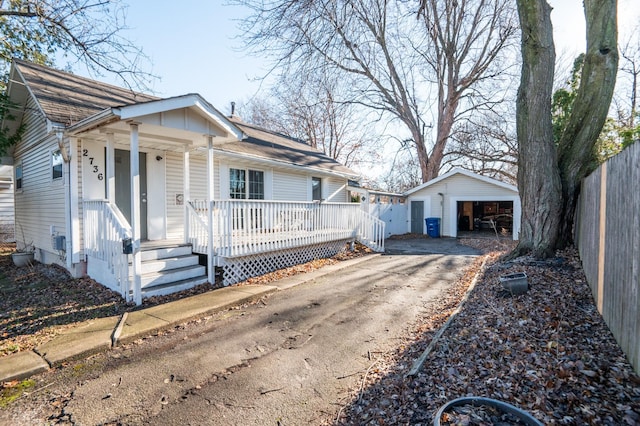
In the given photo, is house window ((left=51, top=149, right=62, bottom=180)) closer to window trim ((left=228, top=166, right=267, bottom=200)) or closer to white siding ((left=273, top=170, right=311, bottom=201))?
window trim ((left=228, top=166, right=267, bottom=200))

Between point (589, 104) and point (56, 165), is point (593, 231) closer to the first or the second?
point (589, 104)

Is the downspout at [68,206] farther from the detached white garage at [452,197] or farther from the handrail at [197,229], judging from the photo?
the detached white garage at [452,197]

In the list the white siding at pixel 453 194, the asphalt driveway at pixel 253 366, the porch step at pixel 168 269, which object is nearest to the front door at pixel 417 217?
the white siding at pixel 453 194

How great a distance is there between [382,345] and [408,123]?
61.3 feet

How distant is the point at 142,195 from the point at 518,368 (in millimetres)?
7975

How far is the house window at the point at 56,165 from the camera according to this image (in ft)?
23.5

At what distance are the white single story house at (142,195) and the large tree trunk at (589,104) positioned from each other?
5879 millimetres

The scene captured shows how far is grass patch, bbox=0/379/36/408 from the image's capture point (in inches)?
118

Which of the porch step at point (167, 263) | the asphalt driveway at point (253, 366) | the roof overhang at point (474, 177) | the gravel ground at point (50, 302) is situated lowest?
the asphalt driveway at point (253, 366)

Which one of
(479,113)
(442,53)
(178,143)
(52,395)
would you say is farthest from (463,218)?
(52,395)

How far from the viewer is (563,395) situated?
2506mm

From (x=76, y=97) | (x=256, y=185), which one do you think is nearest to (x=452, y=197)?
(x=256, y=185)

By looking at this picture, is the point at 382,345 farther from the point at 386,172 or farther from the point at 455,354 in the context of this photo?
the point at 386,172

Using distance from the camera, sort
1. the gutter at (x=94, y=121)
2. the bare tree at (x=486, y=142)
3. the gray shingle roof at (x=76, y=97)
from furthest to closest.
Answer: the bare tree at (x=486, y=142) < the gray shingle roof at (x=76, y=97) < the gutter at (x=94, y=121)
